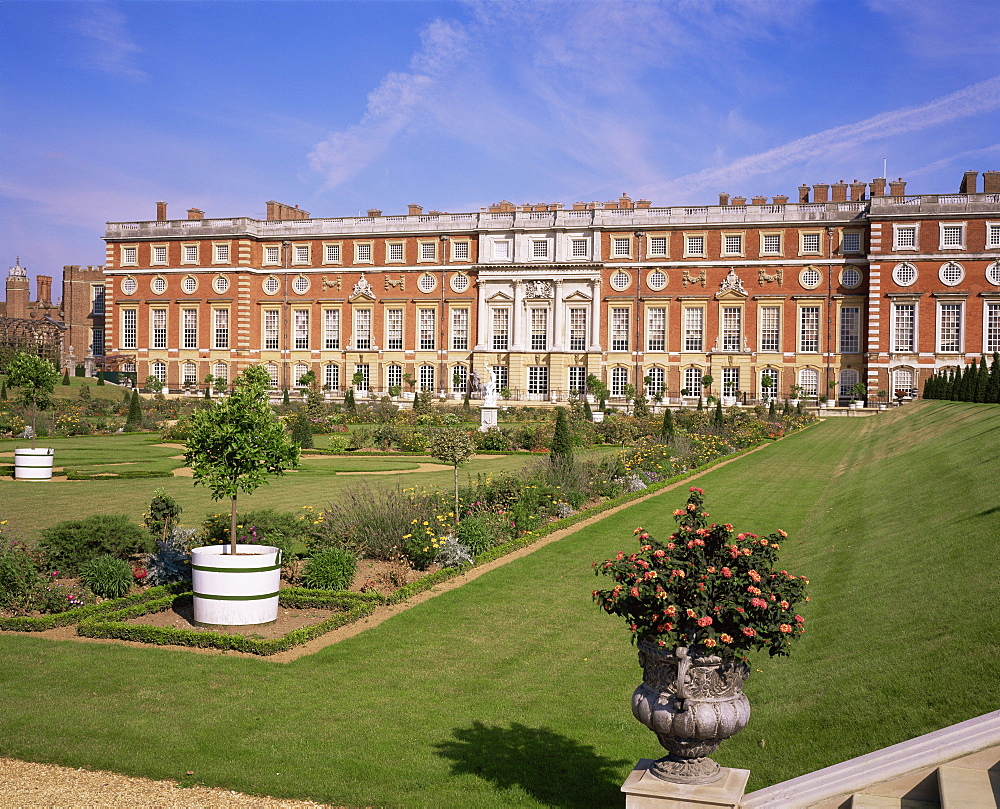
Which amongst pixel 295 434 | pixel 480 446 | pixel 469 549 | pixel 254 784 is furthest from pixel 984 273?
pixel 254 784

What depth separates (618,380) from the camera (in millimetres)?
49812

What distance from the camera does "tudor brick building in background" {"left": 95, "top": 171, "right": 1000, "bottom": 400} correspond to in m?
44.1

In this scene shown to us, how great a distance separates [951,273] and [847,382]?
687 centimetres

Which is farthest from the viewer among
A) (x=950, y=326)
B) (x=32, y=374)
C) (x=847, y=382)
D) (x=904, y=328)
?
(x=847, y=382)

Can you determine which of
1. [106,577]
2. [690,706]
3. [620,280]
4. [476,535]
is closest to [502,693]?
[690,706]

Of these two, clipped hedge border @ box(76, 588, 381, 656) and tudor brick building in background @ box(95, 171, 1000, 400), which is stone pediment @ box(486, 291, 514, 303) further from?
clipped hedge border @ box(76, 588, 381, 656)

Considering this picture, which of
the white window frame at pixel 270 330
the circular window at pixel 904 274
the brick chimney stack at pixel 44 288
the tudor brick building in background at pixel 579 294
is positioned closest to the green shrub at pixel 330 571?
the tudor brick building in background at pixel 579 294

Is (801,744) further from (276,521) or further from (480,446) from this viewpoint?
(480,446)

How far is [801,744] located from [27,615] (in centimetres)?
731

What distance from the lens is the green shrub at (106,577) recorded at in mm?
9750

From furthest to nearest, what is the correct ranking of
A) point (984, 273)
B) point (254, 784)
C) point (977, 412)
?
point (984, 273) < point (977, 412) < point (254, 784)

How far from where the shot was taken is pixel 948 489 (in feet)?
40.2

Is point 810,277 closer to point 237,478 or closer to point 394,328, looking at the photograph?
point 394,328

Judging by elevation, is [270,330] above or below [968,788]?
above
